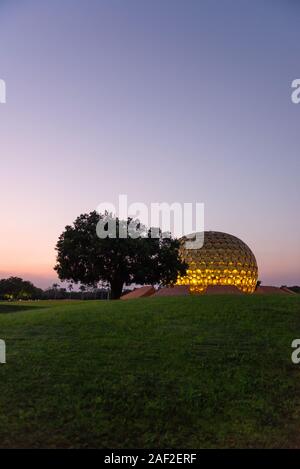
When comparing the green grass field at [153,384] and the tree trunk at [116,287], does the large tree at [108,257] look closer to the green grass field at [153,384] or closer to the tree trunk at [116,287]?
the tree trunk at [116,287]

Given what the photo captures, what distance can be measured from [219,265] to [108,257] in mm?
26454

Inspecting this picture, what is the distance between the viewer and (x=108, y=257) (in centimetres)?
3975

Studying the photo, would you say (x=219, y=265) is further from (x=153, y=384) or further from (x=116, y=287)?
(x=153, y=384)

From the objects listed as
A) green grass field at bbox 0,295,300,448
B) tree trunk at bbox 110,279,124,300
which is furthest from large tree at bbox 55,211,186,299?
green grass field at bbox 0,295,300,448

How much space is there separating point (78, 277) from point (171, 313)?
23.2m

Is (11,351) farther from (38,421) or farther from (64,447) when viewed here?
(64,447)

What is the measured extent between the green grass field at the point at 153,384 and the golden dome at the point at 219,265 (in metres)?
43.6

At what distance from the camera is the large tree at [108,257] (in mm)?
39438

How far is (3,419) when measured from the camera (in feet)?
29.7

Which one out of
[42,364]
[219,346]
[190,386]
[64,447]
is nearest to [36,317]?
[42,364]

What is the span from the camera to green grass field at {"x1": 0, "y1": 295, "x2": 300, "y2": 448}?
28.7 ft

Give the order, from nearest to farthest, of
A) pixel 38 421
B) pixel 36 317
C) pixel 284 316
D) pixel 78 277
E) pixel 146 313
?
pixel 38 421 → pixel 284 316 → pixel 146 313 → pixel 36 317 → pixel 78 277
